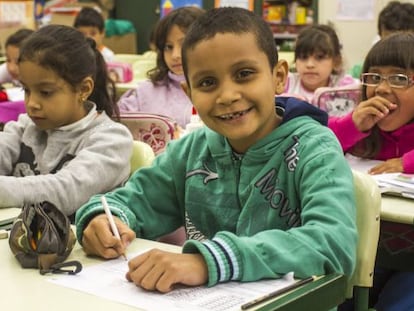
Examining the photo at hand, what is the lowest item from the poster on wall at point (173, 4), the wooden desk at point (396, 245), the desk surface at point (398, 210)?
the wooden desk at point (396, 245)

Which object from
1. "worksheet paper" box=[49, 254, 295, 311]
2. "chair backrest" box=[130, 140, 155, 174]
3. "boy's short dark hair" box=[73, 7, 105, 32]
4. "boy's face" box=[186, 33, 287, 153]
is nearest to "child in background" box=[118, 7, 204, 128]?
"chair backrest" box=[130, 140, 155, 174]

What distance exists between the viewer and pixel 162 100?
149 inches

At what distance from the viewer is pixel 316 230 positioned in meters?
1.17

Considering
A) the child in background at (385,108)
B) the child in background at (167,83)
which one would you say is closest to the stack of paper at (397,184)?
the child in background at (385,108)

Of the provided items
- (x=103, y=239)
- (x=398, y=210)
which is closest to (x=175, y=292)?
(x=103, y=239)

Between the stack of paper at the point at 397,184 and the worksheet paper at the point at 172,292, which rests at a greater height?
the worksheet paper at the point at 172,292

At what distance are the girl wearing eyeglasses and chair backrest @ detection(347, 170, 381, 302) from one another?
2.92 feet

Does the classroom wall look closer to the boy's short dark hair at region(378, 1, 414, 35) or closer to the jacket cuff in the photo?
the boy's short dark hair at region(378, 1, 414, 35)

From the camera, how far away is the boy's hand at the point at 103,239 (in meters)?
1.27

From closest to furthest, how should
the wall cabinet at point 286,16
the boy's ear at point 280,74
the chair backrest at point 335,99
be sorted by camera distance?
the boy's ear at point 280,74 < the chair backrest at point 335,99 < the wall cabinet at point 286,16

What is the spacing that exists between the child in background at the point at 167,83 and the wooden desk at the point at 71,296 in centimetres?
254

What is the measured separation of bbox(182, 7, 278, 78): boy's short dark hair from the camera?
4.56 ft

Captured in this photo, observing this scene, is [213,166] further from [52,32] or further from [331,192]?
[52,32]

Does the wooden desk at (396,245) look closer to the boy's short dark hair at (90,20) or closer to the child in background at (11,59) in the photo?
the child in background at (11,59)
